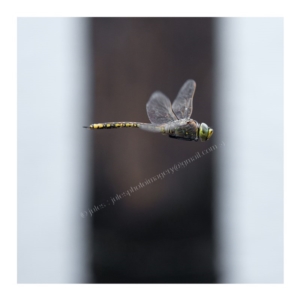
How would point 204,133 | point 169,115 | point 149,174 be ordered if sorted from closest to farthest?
point 204,133 → point 169,115 → point 149,174

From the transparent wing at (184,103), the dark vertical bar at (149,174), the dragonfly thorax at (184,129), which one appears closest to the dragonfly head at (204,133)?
the dragonfly thorax at (184,129)

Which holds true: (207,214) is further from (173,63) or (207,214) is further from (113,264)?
(173,63)

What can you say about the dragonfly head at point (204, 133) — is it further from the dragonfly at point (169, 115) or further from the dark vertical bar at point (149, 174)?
the dark vertical bar at point (149, 174)

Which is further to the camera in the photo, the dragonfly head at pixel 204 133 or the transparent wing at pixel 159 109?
the transparent wing at pixel 159 109

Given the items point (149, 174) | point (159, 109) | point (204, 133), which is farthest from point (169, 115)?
point (149, 174)

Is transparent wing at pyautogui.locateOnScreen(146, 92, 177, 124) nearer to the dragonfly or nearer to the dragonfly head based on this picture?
the dragonfly

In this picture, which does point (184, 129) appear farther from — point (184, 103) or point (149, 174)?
point (149, 174)
